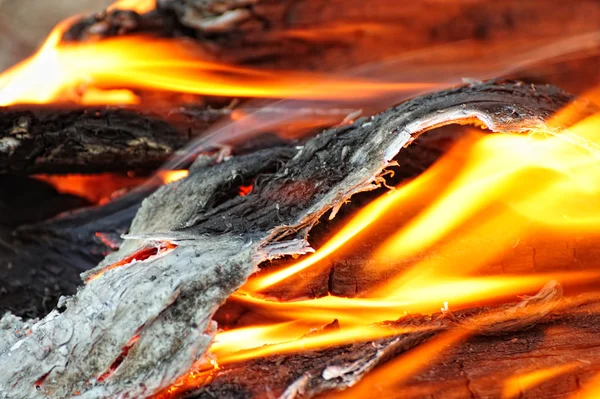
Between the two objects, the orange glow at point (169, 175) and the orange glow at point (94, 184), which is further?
the orange glow at point (94, 184)

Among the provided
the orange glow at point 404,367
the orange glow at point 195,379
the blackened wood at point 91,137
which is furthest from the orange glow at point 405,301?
the blackened wood at point 91,137

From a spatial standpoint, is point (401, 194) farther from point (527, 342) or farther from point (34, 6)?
point (34, 6)

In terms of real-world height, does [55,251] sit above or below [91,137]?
below

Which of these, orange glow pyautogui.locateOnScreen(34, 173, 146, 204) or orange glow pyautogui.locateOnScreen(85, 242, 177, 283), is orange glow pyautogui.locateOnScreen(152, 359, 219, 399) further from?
orange glow pyautogui.locateOnScreen(34, 173, 146, 204)

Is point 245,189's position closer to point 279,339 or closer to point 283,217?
point 283,217

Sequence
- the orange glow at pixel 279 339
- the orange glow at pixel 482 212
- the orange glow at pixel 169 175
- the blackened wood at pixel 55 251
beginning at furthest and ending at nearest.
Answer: the orange glow at pixel 169 175 → the blackened wood at pixel 55 251 → the orange glow at pixel 482 212 → the orange glow at pixel 279 339

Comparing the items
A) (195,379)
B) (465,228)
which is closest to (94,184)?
(195,379)

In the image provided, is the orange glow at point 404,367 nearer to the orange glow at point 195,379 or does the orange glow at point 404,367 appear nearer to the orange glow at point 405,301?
the orange glow at point 405,301

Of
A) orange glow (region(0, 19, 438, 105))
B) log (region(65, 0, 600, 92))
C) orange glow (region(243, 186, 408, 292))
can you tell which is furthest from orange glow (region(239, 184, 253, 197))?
log (region(65, 0, 600, 92))
